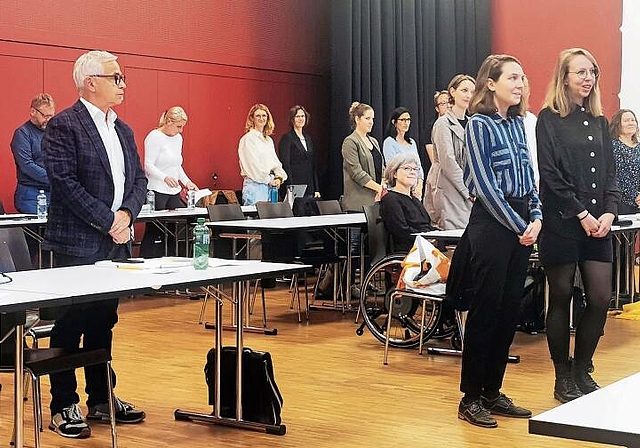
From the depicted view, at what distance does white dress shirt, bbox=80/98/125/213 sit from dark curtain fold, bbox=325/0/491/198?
740 cm

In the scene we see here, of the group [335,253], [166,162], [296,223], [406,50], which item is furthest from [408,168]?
[406,50]

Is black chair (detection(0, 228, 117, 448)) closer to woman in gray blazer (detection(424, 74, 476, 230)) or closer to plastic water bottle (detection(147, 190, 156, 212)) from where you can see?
woman in gray blazer (detection(424, 74, 476, 230))

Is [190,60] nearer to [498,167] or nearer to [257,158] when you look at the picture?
[257,158]

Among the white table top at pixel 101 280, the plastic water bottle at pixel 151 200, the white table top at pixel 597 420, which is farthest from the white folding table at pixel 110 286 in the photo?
the plastic water bottle at pixel 151 200

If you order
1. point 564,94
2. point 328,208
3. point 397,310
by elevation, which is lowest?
point 397,310

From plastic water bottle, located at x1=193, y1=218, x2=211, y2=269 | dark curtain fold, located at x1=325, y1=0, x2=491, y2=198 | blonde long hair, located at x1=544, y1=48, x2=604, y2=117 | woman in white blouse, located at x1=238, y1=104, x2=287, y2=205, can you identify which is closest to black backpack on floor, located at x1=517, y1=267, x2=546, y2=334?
blonde long hair, located at x1=544, y1=48, x2=604, y2=117

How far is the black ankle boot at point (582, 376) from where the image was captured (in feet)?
15.9

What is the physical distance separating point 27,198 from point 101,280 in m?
4.70

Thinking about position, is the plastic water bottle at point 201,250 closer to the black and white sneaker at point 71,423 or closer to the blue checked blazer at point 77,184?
the blue checked blazer at point 77,184

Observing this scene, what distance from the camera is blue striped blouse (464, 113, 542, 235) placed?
14.2 feet

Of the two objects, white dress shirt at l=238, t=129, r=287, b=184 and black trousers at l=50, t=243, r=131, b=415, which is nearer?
black trousers at l=50, t=243, r=131, b=415

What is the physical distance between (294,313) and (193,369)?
2117 mm

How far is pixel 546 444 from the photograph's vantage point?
13.8 feet

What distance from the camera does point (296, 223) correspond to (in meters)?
7.17
